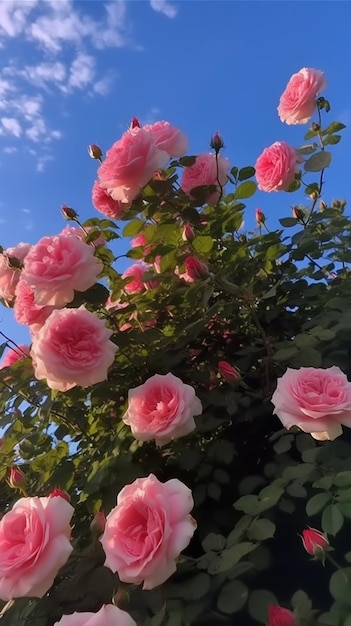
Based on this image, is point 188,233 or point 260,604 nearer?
point 260,604

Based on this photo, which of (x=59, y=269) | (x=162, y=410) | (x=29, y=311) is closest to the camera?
(x=162, y=410)

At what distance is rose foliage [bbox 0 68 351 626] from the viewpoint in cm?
101

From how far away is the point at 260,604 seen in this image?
974mm

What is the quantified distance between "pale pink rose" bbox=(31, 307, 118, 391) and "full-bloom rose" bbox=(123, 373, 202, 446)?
10 cm

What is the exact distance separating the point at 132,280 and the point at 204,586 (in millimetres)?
794

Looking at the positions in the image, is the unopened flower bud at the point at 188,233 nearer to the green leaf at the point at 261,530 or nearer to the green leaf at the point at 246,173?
the green leaf at the point at 246,173

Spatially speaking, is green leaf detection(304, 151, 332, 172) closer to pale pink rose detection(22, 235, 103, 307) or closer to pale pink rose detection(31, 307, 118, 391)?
pale pink rose detection(22, 235, 103, 307)

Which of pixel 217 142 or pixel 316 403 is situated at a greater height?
pixel 217 142

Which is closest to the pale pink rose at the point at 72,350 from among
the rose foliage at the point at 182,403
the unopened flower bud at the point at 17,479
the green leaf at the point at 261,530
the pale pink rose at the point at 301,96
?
the rose foliage at the point at 182,403

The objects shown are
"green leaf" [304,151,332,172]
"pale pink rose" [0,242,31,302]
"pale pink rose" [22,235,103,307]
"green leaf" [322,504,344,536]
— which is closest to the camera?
"green leaf" [322,504,344,536]

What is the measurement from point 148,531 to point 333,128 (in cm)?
129

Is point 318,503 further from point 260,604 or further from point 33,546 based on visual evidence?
point 33,546

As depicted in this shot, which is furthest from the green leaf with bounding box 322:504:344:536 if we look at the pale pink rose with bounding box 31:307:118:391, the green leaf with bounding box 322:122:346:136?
the green leaf with bounding box 322:122:346:136

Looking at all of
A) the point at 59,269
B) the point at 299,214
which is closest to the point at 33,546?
the point at 59,269
